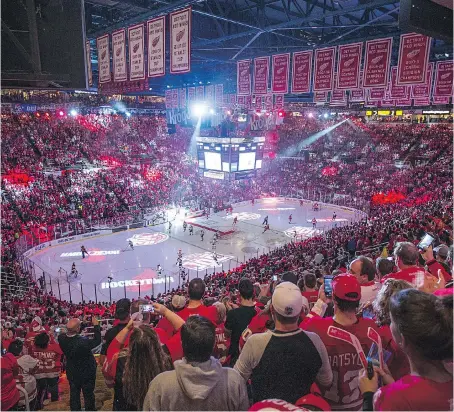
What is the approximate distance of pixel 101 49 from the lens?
14.5 meters

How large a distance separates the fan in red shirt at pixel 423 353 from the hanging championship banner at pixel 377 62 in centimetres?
1247

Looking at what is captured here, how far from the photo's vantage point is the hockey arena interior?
9.43ft

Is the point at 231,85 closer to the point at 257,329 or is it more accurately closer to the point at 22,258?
the point at 22,258

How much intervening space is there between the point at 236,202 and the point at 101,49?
92.3 feet

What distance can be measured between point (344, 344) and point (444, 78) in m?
16.3

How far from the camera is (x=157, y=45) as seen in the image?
38.4 ft

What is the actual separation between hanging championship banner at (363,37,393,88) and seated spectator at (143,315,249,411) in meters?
12.8

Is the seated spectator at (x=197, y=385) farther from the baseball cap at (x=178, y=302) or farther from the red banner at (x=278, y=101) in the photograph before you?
the red banner at (x=278, y=101)

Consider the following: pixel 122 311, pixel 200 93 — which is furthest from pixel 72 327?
pixel 200 93

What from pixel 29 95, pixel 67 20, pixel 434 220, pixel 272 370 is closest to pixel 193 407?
pixel 272 370

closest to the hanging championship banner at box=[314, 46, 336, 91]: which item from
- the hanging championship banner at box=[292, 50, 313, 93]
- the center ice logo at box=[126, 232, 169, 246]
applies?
the hanging championship banner at box=[292, 50, 313, 93]

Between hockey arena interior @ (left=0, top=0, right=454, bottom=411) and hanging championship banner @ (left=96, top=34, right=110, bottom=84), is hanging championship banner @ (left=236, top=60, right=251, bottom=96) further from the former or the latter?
hanging championship banner @ (left=96, top=34, right=110, bottom=84)

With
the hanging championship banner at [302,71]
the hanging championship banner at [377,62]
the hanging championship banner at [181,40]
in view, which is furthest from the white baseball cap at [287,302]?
the hanging championship banner at [302,71]

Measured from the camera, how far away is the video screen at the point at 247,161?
1102 inches
